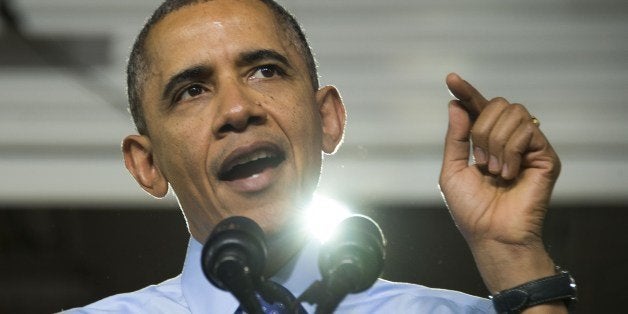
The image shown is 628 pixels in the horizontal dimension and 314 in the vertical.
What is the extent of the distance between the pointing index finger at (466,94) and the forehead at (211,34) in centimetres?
40

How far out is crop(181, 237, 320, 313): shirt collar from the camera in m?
1.88

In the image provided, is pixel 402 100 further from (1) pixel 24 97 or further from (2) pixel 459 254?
(1) pixel 24 97

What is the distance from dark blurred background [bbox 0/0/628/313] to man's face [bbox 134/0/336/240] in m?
1.01

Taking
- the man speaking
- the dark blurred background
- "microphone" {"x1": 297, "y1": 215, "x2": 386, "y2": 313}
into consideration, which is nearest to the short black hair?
the man speaking

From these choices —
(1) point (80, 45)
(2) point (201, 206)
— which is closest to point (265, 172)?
(2) point (201, 206)

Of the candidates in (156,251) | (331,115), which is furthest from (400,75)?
(331,115)

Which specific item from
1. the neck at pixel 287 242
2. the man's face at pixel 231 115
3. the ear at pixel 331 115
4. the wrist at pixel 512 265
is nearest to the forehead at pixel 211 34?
the man's face at pixel 231 115

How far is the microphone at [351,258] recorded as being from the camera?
4.38 ft

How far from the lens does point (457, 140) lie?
1846 mm

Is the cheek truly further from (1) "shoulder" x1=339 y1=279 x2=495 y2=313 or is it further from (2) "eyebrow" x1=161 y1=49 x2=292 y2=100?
(1) "shoulder" x1=339 y1=279 x2=495 y2=313

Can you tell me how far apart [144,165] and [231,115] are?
0.38m

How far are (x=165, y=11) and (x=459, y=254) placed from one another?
3.82ft

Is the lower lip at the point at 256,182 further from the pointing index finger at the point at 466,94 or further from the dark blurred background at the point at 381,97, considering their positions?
the dark blurred background at the point at 381,97

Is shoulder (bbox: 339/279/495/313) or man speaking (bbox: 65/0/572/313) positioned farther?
shoulder (bbox: 339/279/495/313)
